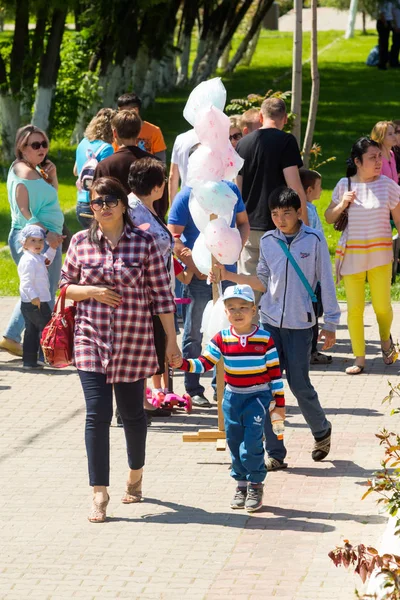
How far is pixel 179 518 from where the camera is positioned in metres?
6.75

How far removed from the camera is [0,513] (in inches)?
271

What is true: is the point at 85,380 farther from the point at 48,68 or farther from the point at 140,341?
the point at 48,68

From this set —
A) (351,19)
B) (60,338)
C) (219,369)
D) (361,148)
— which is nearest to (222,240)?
(219,369)

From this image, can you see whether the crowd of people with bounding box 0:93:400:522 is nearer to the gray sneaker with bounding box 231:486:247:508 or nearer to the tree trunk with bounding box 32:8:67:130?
the gray sneaker with bounding box 231:486:247:508

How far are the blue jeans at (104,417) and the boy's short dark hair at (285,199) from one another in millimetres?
1497

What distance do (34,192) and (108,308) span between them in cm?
380

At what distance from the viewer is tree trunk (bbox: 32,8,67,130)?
22.4 m

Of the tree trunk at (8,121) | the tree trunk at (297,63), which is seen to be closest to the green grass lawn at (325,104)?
the tree trunk at (8,121)

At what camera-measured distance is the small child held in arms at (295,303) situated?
7.50m

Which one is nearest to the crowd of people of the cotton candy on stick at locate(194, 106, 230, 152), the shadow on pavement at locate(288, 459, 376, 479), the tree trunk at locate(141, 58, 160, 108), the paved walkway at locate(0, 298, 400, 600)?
the shadow on pavement at locate(288, 459, 376, 479)

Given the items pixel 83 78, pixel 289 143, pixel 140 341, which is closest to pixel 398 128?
pixel 289 143

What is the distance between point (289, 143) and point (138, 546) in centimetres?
410

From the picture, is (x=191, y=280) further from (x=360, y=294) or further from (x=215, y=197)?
(x=360, y=294)

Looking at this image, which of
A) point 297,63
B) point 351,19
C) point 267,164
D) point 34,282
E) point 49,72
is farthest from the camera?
point 351,19
